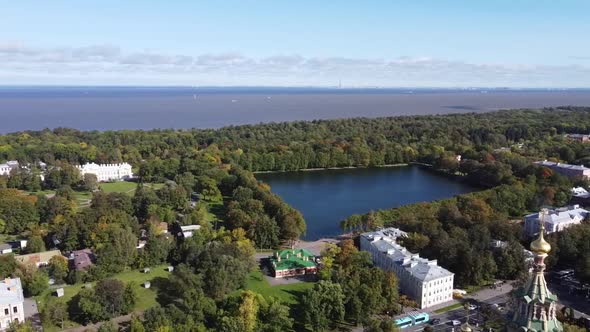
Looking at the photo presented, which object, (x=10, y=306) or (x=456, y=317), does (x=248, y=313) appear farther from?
(x=10, y=306)

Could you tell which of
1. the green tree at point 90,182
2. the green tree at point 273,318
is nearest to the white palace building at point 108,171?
the green tree at point 90,182

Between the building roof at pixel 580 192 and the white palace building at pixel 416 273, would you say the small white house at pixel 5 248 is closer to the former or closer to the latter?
the white palace building at pixel 416 273

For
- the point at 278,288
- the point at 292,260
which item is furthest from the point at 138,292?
the point at 292,260

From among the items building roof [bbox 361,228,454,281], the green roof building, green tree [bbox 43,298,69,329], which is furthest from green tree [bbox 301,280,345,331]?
green tree [bbox 43,298,69,329]

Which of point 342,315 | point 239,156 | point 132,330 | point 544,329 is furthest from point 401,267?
point 239,156

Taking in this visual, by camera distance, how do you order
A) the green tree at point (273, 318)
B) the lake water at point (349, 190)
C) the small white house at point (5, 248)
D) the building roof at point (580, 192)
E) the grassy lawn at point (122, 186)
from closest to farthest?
the green tree at point (273, 318)
the small white house at point (5, 248)
the lake water at point (349, 190)
the building roof at point (580, 192)
the grassy lawn at point (122, 186)
